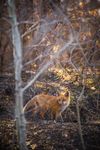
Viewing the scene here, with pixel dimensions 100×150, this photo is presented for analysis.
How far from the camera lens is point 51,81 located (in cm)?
1570

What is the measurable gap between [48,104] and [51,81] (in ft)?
16.7

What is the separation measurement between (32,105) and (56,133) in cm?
155

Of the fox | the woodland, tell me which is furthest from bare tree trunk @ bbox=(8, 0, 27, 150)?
the fox

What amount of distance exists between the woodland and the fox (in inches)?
8.3

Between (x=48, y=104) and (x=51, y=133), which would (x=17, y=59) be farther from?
(x=48, y=104)

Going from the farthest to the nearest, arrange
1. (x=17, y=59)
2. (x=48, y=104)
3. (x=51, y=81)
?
1. (x=51, y=81)
2. (x=48, y=104)
3. (x=17, y=59)

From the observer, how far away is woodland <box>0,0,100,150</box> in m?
6.86

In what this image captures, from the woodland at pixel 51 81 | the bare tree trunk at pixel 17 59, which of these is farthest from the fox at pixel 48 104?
the bare tree trunk at pixel 17 59

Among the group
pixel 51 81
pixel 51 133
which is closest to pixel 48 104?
pixel 51 133

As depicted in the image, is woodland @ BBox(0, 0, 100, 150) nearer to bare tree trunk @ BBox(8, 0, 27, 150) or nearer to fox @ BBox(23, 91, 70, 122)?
bare tree trunk @ BBox(8, 0, 27, 150)

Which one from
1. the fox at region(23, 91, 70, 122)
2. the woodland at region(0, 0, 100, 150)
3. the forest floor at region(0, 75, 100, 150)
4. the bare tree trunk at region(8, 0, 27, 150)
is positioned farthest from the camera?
the fox at region(23, 91, 70, 122)

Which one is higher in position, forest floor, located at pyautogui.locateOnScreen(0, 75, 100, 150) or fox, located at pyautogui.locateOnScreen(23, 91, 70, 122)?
fox, located at pyautogui.locateOnScreen(23, 91, 70, 122)

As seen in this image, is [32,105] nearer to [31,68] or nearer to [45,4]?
[45,4]

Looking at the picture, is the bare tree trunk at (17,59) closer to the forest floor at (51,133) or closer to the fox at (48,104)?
the forest floor at (51,133)
